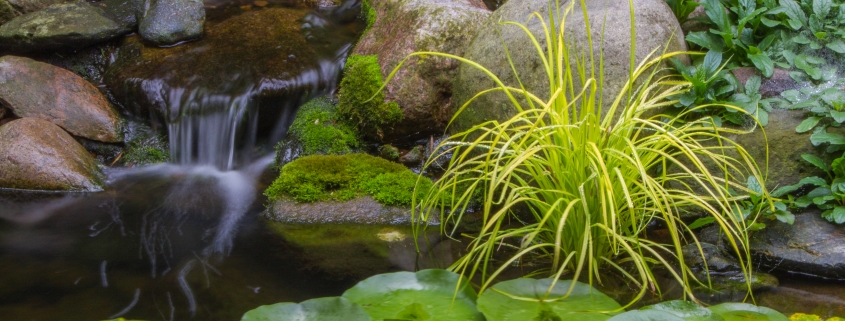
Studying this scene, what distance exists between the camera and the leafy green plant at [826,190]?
2992mm

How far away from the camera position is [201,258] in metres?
3.24

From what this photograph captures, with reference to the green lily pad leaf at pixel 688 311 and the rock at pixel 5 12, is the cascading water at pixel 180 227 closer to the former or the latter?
the green lily pad leaf at pixel 688 311

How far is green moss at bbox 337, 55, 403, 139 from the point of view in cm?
441

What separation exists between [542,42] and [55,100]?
157 inches

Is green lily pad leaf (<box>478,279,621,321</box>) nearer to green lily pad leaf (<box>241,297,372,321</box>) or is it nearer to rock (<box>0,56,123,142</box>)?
green lily pad leaf (<box>241,297,372,321</box>)

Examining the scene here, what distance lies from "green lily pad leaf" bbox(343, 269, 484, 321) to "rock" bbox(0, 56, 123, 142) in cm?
383

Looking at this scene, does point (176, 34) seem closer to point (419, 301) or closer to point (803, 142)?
point (419, 301)

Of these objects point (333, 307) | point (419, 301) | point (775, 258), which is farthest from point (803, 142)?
point (333, 307)

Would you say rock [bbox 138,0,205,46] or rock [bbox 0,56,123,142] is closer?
rock [bbox 0,56,123,142]

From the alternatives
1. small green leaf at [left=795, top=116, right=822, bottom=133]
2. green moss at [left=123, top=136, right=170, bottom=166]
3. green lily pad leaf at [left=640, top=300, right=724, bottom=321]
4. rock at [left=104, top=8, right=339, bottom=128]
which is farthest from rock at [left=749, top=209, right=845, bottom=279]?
green moss at [left=123, top=136, right=170, bottom=166]

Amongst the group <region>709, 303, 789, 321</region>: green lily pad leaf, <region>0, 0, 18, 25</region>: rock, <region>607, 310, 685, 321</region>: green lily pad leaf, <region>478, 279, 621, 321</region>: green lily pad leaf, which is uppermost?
<region>607, 310, 685, 321</region>: green lily pad leaf

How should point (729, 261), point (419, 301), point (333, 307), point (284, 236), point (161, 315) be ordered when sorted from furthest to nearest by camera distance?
point (284, 236) → point (729, 261) → point (161, 315) → point (419, 301) → point (333, 307)

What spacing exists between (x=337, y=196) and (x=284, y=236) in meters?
0.46

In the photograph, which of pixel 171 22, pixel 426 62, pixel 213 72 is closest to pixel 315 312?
pixel 426 62
